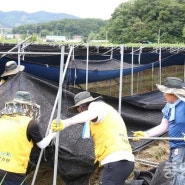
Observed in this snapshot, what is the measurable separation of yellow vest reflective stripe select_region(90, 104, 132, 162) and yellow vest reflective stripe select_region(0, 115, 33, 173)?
1.86 ft

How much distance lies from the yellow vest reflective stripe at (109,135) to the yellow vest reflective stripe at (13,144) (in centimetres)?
57

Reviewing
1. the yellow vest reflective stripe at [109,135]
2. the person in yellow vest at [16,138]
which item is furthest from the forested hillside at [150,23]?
the person in yellow vest at [16,138]

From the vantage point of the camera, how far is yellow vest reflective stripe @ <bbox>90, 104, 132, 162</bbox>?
289cm

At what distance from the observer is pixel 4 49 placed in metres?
5.97

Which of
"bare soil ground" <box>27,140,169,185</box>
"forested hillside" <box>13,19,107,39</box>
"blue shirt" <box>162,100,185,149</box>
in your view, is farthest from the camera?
"forested hillside" <box>13,19,107,39</box>

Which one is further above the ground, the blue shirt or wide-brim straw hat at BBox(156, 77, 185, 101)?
wide-brim straw hat at BBox(156, 77, 185, 101)

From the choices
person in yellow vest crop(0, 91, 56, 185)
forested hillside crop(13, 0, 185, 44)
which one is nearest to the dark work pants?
person in yellow vest crop(0, 91, 56, 185)

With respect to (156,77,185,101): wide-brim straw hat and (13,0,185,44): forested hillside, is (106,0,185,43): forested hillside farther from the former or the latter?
(156,77,185,101): wide-brim straw hat

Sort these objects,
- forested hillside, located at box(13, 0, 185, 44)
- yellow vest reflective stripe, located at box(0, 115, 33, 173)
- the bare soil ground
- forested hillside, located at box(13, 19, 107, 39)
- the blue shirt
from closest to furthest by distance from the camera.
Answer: yellow vest reflective stripe, located at box(0, 115, 33, 173), the blue shirt, the bare soil ground, forested hillside, located at box(13, 0, 185, 44), forested hillside, located at box(13, 19, 107, 39)

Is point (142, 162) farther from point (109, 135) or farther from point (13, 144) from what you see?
point (13, 144)

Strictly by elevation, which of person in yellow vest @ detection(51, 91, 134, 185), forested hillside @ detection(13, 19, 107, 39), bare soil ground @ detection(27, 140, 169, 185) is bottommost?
bare soil ground @ detection(27, 140, 169, 185)

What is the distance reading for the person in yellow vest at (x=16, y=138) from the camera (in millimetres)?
2645

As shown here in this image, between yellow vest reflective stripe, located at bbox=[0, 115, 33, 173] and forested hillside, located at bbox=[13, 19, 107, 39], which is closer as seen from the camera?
yellow vest reflective stripe, located at bbox=[0, 115, 33, 173]

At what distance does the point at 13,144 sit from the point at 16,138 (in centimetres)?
5
